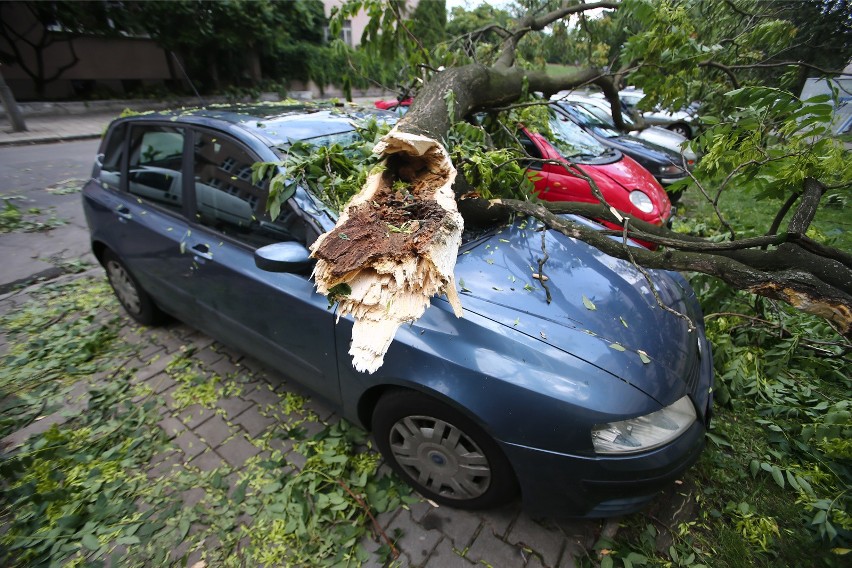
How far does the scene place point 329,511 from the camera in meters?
2.06

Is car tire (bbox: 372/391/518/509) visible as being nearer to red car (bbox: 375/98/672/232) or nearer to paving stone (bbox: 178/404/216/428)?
paving stone (bbox: 178/404/216/428)

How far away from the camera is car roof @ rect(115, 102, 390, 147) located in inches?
99.1

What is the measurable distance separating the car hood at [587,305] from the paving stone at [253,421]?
5.26 feet

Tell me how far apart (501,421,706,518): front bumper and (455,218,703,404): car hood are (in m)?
0.26

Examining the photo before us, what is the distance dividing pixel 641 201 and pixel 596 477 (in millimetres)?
3557

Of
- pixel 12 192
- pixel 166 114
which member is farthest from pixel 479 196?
pixel 12 192

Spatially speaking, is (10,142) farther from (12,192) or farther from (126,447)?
(126,447)

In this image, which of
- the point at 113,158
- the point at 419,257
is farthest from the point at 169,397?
the point at 419,257

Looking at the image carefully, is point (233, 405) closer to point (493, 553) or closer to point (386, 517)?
point (386, 517)

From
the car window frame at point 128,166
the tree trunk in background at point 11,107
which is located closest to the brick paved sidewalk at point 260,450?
the car window frame at point 128,166

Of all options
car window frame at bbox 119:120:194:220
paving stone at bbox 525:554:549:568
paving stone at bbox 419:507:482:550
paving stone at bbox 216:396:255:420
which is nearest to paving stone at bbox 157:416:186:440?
paving stone at bbox 216:396:255:420

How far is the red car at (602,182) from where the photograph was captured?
169 inches

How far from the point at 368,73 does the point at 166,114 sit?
1.97 meters

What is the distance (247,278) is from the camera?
2328 mm
